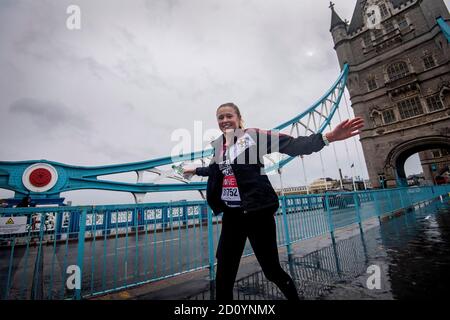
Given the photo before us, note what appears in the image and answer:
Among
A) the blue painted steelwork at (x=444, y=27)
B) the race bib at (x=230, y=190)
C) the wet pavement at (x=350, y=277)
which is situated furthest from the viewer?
the blue painted steelwork at (x=444, y=27)

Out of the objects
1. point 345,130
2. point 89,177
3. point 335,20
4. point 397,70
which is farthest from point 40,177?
point 335,20

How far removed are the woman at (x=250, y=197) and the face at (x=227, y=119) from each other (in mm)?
112

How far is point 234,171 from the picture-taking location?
5.86ft

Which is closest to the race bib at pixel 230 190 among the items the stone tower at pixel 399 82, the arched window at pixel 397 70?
the stone tower at pixel 399 82

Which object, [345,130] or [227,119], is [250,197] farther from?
[345,130]

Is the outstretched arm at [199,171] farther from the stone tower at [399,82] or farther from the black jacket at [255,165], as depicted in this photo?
the stone tower at [399,82]

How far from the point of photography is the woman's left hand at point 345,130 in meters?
1.64

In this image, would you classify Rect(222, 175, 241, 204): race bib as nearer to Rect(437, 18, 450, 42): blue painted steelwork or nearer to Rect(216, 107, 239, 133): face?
Rect(216, 107, 239, 133): face

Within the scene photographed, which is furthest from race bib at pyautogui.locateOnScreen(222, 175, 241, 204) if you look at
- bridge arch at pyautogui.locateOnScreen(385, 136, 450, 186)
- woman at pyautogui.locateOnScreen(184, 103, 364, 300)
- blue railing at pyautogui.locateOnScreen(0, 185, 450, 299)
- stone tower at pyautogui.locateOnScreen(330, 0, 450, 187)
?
bridge arch at pyautogui.locateOnScreen(385, 136, 450, 186)

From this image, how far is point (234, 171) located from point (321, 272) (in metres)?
2.30

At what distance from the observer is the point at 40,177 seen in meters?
11.4

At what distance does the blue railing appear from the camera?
2516mm

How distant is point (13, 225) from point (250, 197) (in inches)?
101
